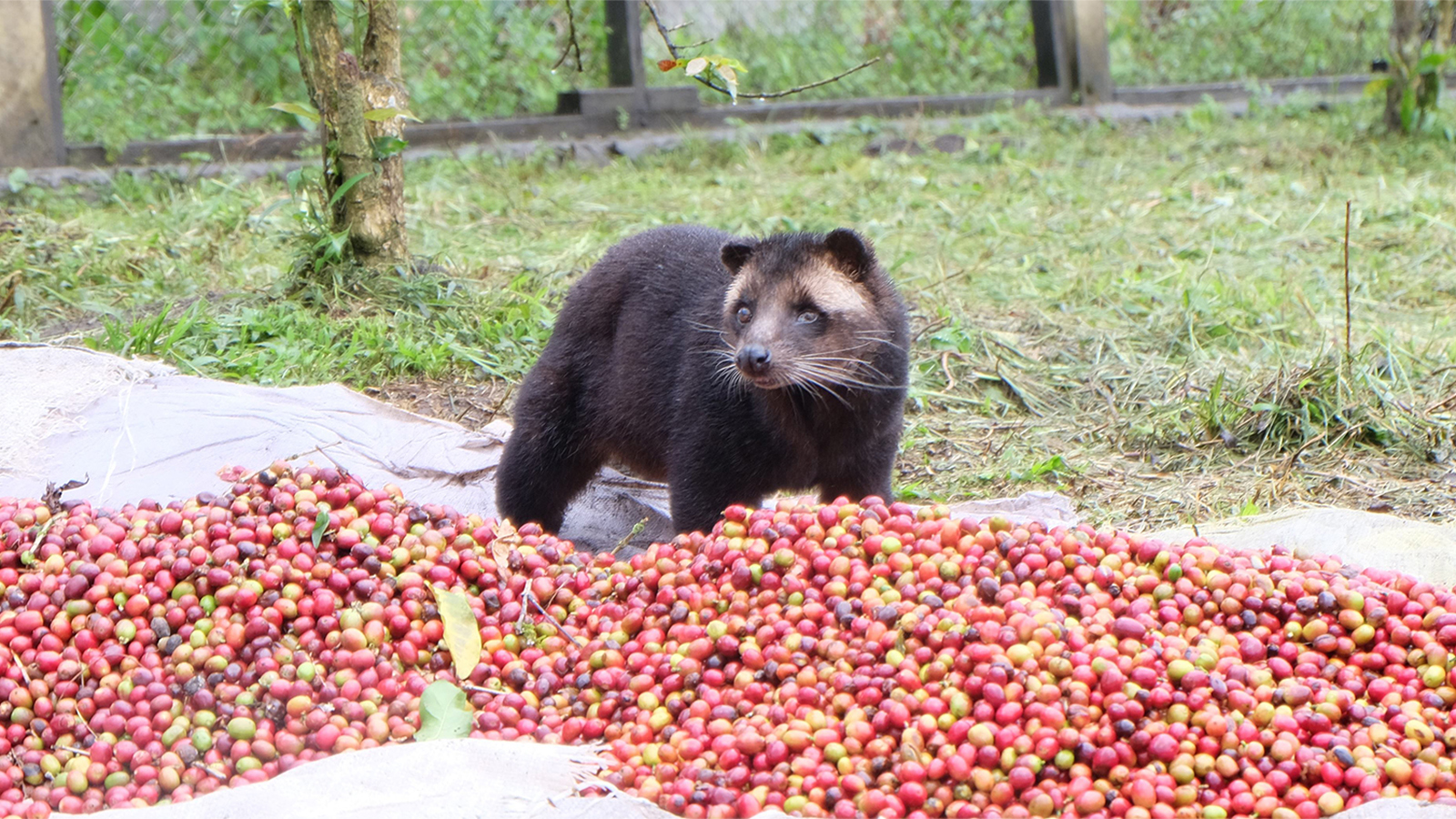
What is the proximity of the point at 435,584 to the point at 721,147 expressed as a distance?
6967 millimetres

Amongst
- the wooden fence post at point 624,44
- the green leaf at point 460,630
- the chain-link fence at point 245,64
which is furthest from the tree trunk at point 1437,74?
the green leaf at point 460,630

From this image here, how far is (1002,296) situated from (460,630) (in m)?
4.14

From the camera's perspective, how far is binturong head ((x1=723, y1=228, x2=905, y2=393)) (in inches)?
140

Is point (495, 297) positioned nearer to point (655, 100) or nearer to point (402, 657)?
point (402, 657)

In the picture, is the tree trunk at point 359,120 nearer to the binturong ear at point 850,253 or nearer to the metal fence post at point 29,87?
the binturong ear at point 850,253

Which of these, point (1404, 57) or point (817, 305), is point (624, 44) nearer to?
point (1404, 57)

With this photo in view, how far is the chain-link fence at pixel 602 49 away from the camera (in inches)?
355

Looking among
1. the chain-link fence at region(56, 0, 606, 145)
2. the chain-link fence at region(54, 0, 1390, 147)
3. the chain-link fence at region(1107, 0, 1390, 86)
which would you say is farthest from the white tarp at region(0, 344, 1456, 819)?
the chain-link fence at region(1107, 0, 1390, 86)

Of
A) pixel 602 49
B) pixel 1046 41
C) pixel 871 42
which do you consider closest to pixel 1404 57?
pixel 1046 41

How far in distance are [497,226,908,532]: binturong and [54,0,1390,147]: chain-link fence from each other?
430cm

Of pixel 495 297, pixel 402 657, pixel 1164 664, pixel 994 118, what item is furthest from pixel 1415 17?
pixel 402 657

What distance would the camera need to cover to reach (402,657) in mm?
2564

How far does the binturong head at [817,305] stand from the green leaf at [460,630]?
1.15 meters

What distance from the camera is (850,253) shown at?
3658mm
